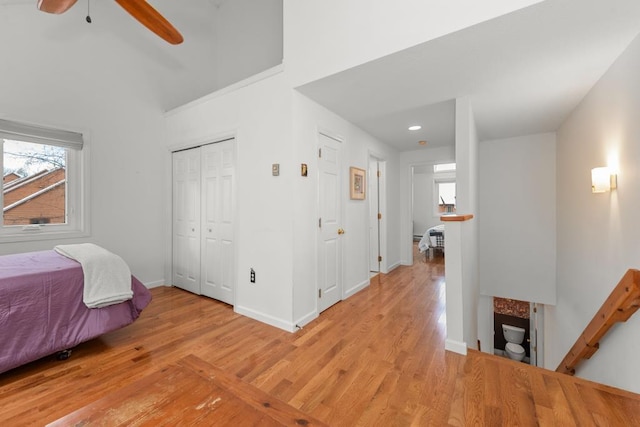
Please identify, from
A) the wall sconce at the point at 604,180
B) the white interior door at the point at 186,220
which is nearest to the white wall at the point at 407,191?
the wall sconce at the point at 604,180

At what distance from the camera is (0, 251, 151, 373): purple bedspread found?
1.74 m

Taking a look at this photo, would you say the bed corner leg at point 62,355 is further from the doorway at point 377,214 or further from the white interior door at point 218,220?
the doorway at point 377,214

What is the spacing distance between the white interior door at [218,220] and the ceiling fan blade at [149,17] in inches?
44.9

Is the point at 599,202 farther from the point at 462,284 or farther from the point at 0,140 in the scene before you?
the point at 0,140

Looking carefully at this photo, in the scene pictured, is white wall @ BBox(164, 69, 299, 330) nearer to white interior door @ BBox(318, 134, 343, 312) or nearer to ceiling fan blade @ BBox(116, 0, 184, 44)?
white interior door @ BBox(318, 134, 343, 312)

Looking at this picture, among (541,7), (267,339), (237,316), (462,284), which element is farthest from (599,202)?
(237,316)

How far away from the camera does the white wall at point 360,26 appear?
168 centimetres

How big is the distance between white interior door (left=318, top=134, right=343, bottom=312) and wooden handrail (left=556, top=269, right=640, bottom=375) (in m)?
2.23

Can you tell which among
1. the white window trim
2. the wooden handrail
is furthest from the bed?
the wooden handrail

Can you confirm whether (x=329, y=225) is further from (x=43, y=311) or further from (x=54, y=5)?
(x=54, y=5)

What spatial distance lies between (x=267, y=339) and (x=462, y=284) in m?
1.74

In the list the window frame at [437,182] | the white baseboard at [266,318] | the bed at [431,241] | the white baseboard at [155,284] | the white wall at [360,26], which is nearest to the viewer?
the white wall at [360,26]

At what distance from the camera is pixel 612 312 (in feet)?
6.06

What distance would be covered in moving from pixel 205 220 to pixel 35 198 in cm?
177
